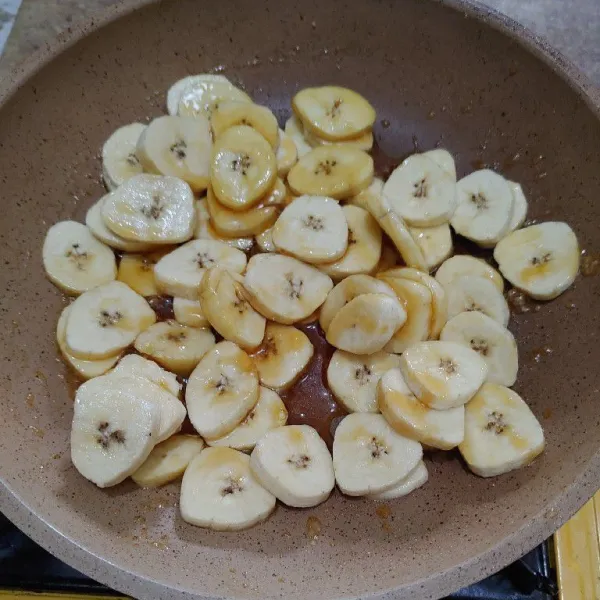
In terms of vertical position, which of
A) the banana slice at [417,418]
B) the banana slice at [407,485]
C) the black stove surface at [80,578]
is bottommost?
the black stove surface at [80,578]

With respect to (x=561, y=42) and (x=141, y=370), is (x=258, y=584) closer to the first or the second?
(x=141, y=370)

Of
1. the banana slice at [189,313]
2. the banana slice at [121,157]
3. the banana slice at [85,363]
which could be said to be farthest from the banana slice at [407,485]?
the banana slice at [121,157]

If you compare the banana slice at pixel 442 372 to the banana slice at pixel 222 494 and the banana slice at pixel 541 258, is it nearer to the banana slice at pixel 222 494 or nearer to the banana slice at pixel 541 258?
the banana slice at pixel 541 258

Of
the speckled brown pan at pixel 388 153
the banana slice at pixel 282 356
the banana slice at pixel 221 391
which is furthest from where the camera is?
the banana slice at pixel 282 356

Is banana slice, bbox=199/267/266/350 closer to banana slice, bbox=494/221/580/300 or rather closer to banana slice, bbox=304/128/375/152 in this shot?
banana slice, bbox=304/128/375/152

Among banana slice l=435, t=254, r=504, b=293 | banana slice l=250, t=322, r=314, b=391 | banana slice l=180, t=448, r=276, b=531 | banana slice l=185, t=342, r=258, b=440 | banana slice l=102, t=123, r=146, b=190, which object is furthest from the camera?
banana slice l=102, t=123, r=146, b=190

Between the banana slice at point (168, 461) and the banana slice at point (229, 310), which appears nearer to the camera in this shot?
the banana slice at point (168, 461)

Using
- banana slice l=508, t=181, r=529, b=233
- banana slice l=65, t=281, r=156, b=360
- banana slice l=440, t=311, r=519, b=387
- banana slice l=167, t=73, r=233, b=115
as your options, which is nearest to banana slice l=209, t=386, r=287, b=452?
banana slice l=65, t=281, r=156, b=360
